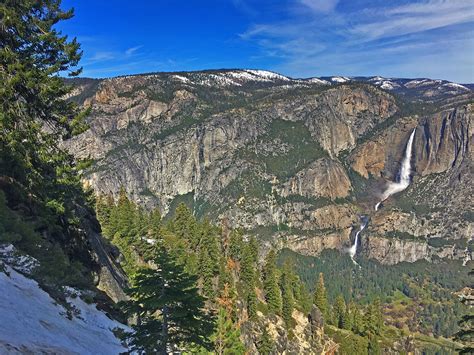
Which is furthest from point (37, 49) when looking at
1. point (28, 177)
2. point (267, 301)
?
point (267, 301)

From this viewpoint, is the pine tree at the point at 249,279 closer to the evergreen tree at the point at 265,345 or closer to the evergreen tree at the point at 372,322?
the evergreen tree at the point at 265,345

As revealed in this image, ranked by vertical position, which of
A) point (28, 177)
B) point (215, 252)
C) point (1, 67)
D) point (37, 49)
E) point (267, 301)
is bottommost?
point (267, 301)

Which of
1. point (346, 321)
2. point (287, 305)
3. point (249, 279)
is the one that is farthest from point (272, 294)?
point (346, 321)

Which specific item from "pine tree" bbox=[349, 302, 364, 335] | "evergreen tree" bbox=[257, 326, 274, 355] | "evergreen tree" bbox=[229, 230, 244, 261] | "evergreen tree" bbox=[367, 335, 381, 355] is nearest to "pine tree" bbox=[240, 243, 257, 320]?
"evergreen tree" bbox=[229, 230, 244, 261]

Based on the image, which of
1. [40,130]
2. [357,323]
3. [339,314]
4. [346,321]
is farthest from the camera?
[339,314]

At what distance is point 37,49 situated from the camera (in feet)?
93.1

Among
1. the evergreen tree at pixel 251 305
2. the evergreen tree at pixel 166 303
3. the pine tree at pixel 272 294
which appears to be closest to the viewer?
the evergreen tree at pixel 166 303

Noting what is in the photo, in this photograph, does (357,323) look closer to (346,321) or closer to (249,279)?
(346,321)

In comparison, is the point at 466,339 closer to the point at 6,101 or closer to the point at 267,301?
the point at 6,101

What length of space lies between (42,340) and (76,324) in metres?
4.96

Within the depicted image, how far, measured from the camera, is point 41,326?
42.2 ft

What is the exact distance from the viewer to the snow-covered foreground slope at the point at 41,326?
1050 cm

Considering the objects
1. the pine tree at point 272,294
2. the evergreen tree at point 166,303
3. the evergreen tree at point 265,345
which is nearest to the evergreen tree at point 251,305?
the evergreen tree at point 265,345

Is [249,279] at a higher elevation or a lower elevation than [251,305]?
higher
